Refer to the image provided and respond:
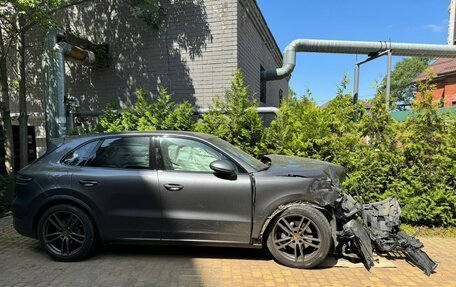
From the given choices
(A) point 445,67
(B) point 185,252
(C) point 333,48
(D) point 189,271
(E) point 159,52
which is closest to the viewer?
(D) point 189,271

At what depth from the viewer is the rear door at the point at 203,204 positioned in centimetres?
411

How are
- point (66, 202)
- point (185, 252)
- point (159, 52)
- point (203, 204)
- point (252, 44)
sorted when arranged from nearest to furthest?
point (203, 204), point (66, 202), point (185, 252), point (159, 52), point (252, 44)

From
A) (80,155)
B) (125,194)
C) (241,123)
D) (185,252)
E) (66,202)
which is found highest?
(241,123)

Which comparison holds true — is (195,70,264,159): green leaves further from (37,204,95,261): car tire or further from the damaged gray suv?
(37,204,95,261): car tire

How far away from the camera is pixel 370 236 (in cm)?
440

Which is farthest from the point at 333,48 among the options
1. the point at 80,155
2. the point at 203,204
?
the point at 80,155

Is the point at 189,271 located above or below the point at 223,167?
below

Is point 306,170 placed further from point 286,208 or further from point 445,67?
point 445,67

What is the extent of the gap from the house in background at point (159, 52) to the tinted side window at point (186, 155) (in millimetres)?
3481

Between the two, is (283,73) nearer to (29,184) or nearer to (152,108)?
(152,108)

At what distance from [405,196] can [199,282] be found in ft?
12.4

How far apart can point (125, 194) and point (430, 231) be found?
4.70 meters

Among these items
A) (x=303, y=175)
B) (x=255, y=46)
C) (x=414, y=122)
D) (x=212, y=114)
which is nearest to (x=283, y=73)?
(x=255, y=46)

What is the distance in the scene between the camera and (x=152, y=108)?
6863 millimetres
